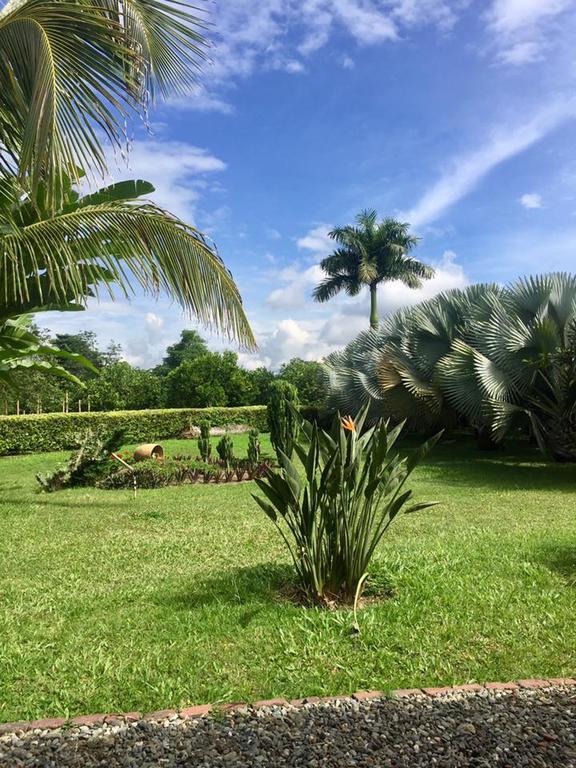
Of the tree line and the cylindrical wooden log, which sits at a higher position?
the tree line

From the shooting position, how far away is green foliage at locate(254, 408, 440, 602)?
377 centimetres

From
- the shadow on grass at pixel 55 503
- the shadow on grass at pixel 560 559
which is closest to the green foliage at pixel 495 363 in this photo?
the shadow on grass at pixel 560 559

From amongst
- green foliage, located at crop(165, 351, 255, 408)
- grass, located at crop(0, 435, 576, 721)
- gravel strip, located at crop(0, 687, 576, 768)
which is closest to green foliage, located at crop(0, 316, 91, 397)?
grass, located at crop(0, 435, 576, 721)

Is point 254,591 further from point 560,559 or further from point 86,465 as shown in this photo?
point 86,465

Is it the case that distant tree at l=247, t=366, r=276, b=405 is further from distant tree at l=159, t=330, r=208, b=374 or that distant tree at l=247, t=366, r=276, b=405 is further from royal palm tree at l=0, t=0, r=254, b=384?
royal palm tree at l=0, t=0, r=254, b=384

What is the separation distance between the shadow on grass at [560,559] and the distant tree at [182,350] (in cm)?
4504

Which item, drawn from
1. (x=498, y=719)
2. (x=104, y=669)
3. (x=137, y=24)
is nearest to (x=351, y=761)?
(x=498, y=719)

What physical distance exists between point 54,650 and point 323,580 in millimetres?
1724

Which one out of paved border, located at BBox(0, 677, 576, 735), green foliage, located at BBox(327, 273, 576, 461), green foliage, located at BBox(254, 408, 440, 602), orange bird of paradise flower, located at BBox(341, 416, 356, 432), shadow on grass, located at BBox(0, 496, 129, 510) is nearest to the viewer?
paved border, located at BBox(0, 677, 576, 735)

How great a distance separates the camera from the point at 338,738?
2.23 meters

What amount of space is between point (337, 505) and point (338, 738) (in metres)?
1.71

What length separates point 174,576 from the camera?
485cm

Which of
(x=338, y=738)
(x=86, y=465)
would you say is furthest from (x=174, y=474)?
(x=338, y=738)

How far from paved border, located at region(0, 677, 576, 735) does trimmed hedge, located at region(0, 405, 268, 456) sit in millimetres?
14069
